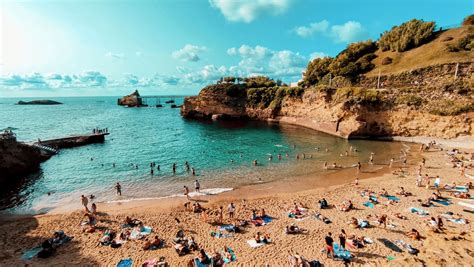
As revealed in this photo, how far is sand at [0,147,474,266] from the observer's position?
10977mm

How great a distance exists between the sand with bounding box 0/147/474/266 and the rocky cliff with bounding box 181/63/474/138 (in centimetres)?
1788

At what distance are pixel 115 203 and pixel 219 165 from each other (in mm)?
12421

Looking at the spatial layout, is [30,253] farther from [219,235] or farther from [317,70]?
[317,70]

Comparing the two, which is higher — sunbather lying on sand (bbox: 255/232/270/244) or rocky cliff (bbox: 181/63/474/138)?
rocky cliff (bbox: 181/63/474/138)

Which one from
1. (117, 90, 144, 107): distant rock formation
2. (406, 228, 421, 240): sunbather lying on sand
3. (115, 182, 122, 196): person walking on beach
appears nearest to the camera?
(406, 228, 421, 240): sunbather lying on sand

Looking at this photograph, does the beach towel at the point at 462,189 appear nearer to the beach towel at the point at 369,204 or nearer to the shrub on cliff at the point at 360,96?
the beach towel at the point at 369,204

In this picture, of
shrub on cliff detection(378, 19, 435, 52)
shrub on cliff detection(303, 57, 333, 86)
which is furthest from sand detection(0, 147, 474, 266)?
shrub on cliff detection(303, 57, 333, 86)

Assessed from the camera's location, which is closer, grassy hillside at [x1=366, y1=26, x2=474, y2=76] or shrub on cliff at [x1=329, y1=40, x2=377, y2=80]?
grassy hillside at [x1=366, y1=26, x2=474, y2=76]

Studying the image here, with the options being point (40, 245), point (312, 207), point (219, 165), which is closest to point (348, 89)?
point (219, 165)

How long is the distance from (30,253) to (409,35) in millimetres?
72352

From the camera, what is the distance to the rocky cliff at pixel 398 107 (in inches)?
1321

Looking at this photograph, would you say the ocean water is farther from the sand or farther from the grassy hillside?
the grassy hillside

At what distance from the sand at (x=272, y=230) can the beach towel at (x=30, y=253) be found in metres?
0.27

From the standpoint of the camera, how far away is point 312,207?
1666cm
